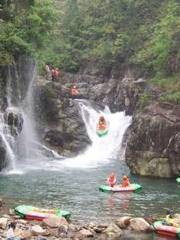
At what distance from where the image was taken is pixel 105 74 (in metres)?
63.0

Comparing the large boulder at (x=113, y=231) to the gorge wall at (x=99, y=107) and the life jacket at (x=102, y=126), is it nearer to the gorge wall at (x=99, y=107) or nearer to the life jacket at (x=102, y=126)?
the gorge wall at (x=99, y=107)

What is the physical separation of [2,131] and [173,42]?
1675cm

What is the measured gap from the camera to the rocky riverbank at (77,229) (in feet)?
76.9

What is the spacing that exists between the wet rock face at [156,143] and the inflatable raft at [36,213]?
45.6 ft

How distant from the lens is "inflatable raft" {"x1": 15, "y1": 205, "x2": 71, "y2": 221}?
26.1 meters

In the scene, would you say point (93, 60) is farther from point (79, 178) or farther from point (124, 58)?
point (79, 178)

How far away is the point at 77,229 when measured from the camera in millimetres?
24578

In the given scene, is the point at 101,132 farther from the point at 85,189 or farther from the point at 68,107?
the point at 85,189

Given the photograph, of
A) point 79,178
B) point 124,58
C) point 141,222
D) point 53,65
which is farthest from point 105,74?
point 141,222

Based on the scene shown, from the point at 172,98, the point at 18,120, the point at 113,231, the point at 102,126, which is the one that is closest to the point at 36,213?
the point at 113,231

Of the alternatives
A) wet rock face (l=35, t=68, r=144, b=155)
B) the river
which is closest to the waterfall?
wet rock face (l=35, t=68, r=144, b=155)

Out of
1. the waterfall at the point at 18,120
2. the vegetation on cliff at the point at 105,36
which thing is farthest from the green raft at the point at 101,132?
the vegetation on cliff at the point at 105,36

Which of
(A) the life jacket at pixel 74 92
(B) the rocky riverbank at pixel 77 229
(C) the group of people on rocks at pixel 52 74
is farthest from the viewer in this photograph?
(C) the group of people on rocks at pixel 52 74

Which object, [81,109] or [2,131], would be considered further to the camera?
[81,109]
